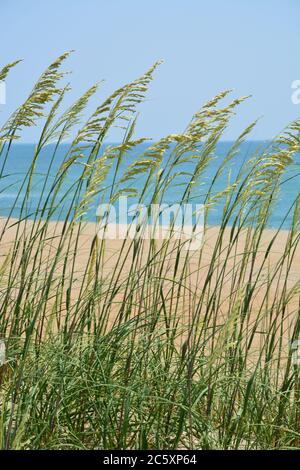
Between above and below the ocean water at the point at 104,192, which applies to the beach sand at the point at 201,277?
below

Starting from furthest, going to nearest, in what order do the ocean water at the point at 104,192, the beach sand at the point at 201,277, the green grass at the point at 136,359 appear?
1. the ocean water at the point at 104,192
2. the beach sand at the point at 201,277
3. the green grass at the point at 136,359

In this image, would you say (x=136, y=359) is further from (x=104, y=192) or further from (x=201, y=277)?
→ (x=201, y=277)

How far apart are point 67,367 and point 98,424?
0.21 metres

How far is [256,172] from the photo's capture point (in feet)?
8.68

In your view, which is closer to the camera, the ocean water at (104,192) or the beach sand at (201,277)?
the beach sand at (201,277)

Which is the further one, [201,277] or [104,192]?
[201,277]

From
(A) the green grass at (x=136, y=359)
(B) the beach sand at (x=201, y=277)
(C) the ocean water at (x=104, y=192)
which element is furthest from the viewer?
(C) the ocean water at (x=104, y=192)

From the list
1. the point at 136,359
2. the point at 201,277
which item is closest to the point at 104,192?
the point at 136,359

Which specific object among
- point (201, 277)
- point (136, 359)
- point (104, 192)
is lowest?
point (136, 359)

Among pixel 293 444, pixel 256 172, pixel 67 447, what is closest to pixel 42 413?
pixel 67 447

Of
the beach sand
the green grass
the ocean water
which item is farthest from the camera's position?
the ocean water

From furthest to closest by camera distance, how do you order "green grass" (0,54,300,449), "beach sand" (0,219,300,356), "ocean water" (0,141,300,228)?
1. "ocean water" (0,141,300,228)
2. "beach sand" (0,219,300,356)
3. "green grass" (0,54,300,449)

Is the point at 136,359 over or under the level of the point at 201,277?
under
